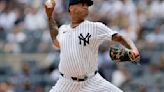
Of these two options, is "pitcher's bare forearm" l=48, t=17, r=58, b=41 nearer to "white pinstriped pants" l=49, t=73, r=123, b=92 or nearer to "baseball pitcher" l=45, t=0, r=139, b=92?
"baseball pitcher" l=45, t=0, r=139, b=92

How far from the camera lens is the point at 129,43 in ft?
19.4

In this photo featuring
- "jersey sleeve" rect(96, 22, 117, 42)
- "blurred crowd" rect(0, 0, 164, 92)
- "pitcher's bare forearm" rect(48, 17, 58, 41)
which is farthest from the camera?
"blurred crowd" rect(0, 0, 164, 92)

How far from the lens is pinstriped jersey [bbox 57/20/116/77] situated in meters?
6.09

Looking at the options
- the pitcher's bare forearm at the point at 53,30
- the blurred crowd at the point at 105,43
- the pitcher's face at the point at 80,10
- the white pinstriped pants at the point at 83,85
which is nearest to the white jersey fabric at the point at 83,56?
the white pinstriped pants at the point at 83,85

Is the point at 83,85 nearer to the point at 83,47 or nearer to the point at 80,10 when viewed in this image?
the point at 83,47

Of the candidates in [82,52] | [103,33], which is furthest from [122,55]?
[82,52]

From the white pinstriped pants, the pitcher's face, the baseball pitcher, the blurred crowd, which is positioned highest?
the pitcher's face

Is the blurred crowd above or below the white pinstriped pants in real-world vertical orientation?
below

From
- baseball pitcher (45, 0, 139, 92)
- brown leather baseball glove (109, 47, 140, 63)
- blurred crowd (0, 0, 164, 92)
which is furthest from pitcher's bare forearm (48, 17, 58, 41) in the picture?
blurred crowd (0, 0, 164, 92)

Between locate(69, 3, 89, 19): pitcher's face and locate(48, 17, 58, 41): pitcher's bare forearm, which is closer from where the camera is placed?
locate(69, 3, 89, 19): pitcher's face

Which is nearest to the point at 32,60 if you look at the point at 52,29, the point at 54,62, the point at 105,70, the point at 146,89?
the point at 54,62

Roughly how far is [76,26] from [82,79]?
0.57 metres

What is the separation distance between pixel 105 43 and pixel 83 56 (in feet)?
22.7

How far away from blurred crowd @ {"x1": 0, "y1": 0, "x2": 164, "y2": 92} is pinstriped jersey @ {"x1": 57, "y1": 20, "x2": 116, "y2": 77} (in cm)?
558
